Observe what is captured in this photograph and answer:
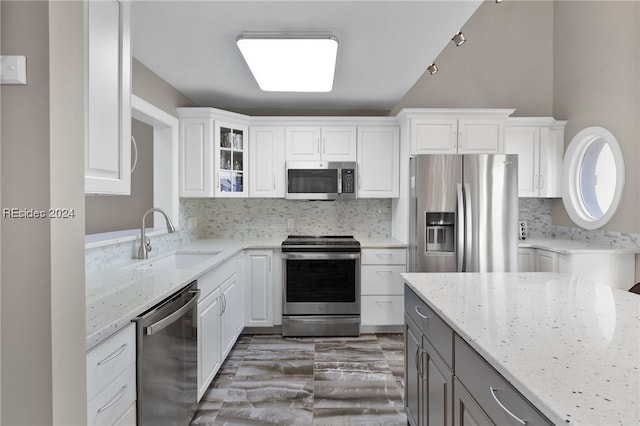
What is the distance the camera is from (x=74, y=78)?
945 mm

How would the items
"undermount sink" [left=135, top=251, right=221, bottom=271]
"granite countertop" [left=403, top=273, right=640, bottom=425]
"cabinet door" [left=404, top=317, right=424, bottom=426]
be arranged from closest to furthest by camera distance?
"granite countertop" [left=403, top=273, right=640, bottom=425], "cabinet door" [left=404, top=317, right=424, bottom=426], "undermount sink" [left=135, top=251, right=221, bottom=271]

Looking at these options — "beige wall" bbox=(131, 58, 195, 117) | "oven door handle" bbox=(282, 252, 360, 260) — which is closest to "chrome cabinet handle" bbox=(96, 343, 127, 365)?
"beige wall" bbox=(131, 58, 195, 117)

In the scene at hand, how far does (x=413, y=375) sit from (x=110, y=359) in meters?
1.41

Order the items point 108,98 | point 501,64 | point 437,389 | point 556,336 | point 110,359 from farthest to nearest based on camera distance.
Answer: point 501,64, point 437,389, point 108,98, point 110,359, point 556,336

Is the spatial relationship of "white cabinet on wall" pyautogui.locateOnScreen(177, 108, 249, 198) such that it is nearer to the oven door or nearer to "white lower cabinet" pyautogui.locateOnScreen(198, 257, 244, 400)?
"white lower cabinet" pyautogui.locateOnScreen(198, 257, 244, 400)

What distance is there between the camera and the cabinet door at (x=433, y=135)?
348cm

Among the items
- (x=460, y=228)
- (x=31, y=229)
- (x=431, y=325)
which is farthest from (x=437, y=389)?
(x=460, y=228)

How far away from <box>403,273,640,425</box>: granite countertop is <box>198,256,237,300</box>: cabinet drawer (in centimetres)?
127

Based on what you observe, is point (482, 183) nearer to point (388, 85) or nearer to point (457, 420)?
point (388, 85)

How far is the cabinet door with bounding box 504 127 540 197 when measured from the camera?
381 cm

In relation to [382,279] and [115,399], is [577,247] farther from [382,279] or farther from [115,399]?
[115,399]

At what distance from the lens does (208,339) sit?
2.34m

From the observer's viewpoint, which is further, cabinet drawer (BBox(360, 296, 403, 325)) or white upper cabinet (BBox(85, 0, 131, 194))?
cabinet drawer (BBox(360, 296, 403, 325))

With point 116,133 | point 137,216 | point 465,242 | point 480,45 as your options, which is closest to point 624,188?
point 465,242
